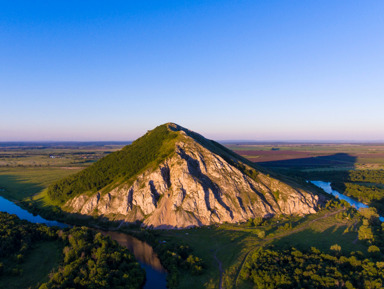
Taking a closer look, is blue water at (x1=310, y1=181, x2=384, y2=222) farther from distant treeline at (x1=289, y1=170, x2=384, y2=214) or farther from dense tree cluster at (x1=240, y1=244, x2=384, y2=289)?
dense tree cluster at (x1=240, y1=244, x2=384, y2=289)

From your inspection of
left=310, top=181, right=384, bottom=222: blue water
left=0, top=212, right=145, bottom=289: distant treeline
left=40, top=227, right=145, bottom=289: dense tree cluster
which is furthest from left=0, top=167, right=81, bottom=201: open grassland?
left=310, top=181, right=384, bottom=222: blue water

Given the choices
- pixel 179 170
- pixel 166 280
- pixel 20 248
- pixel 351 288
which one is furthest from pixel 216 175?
pixel 20 248

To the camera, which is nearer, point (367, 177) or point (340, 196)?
point (340, 196)

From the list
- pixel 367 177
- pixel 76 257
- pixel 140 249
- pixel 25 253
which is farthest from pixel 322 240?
pixel 367 177

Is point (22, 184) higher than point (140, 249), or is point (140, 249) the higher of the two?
point (22, 184)

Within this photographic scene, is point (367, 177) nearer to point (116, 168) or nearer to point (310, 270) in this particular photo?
point (310, 270)

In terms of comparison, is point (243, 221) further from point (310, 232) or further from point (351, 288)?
point (351, 288)

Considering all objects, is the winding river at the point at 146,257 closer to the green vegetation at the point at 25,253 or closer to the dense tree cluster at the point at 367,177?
the green vegetation at the point at 25,253
